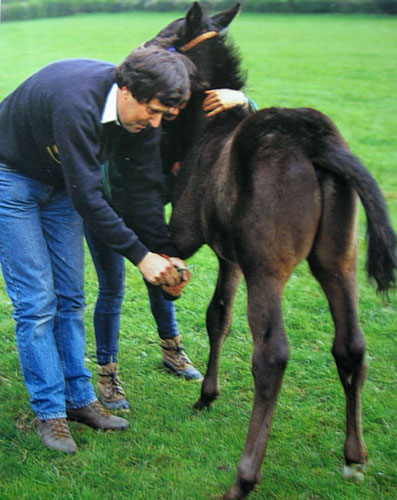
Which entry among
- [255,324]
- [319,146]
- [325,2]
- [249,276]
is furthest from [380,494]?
[325,2]

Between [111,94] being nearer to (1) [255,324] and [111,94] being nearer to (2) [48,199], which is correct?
(2) [48,199]

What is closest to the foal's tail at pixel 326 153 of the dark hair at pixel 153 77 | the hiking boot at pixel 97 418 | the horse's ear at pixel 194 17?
the dark hair at pixel 153 77

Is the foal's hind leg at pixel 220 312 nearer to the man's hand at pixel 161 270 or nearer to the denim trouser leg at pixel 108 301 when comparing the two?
the man's hand at pixel 161 270

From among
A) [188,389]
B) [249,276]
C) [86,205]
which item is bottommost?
[188,389]

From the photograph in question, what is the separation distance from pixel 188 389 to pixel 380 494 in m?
1.41

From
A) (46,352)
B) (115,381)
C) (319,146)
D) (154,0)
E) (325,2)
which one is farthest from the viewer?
(325,2)

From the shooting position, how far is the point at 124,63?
2852mm

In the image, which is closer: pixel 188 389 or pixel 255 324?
pixel 255 324

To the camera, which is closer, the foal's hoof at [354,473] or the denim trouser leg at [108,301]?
the foal's hoof at [354,473]

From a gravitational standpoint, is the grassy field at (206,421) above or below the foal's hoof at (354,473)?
below

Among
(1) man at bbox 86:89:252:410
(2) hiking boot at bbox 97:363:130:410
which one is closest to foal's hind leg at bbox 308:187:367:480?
(1) man at bbox 86:89:252:410

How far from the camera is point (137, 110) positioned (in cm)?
289

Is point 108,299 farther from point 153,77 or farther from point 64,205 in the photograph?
point 153,77

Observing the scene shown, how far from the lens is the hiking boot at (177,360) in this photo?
4066 millimetres
